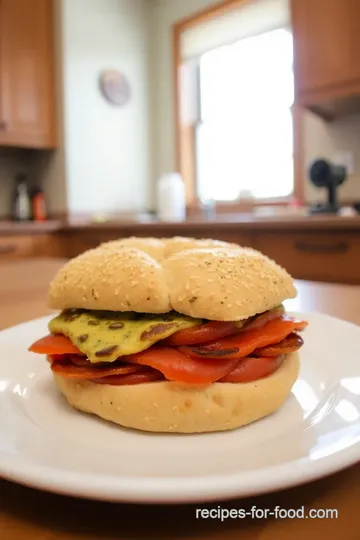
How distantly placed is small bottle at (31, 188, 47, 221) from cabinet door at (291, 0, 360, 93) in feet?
7.41

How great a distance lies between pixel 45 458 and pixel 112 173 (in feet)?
13.2

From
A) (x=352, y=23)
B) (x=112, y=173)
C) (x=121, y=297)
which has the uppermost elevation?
(x=352, y=23)

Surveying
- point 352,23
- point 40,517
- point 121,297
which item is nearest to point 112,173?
point 352,23

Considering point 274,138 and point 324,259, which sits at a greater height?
point 274,138

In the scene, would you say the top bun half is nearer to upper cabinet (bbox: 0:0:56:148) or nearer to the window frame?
the window frame

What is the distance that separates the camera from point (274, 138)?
377cm

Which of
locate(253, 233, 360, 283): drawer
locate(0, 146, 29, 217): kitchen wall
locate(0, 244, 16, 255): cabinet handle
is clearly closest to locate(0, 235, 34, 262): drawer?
locate(0, 244, 16, 255): cabinet handle

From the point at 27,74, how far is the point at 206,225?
2.07 metres

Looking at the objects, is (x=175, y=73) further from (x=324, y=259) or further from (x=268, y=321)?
(x=268, y=321)

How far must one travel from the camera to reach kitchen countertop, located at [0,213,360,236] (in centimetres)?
240

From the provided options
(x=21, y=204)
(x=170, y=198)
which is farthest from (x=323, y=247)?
(x=21, y=204)

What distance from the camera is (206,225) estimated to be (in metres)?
2.86

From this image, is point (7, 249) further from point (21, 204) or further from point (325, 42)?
point (325, 42)

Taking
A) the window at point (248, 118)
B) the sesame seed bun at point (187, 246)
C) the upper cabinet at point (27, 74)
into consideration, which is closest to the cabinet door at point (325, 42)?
the window at point (248, 118)
